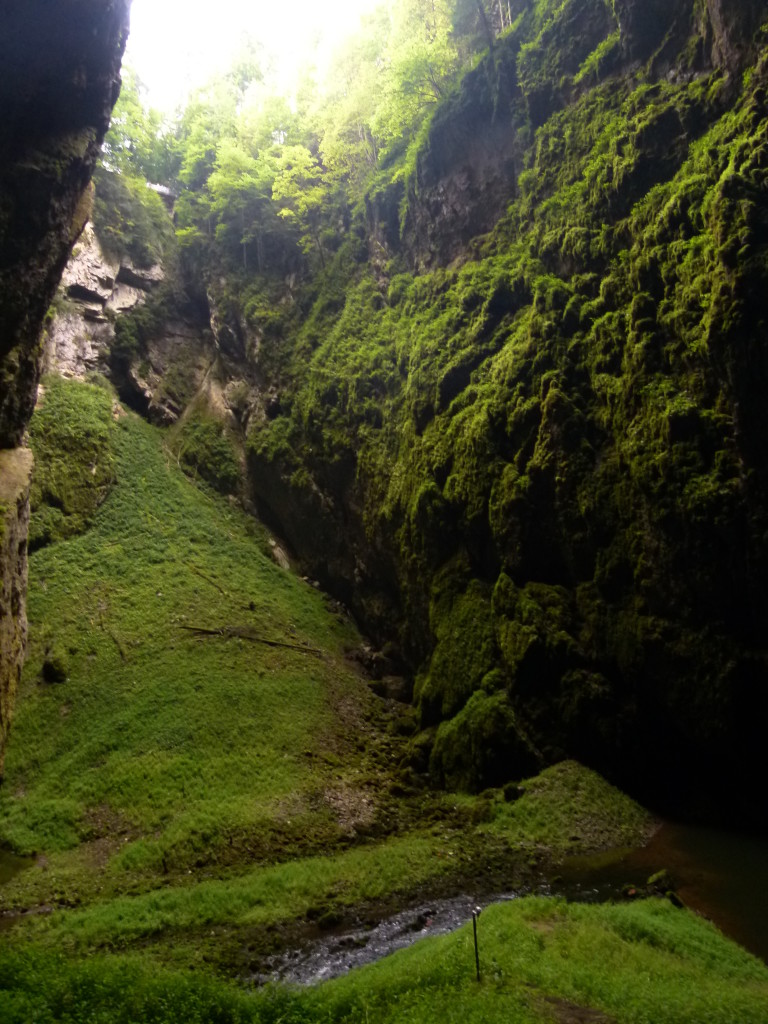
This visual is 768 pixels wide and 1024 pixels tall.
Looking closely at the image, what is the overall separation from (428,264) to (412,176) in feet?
12.9

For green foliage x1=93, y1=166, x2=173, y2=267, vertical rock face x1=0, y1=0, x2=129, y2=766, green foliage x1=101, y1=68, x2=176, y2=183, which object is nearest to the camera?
vertical rock face x1=0, y1=0, x2=129, y2=766

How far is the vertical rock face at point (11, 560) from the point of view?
12133 mm

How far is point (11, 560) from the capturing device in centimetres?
1318

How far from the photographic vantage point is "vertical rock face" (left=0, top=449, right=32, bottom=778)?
39.8ft

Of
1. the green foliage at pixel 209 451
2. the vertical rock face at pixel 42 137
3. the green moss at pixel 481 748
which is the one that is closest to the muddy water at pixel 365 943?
the green moss at pixel 481 748

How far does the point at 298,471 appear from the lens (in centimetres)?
2667

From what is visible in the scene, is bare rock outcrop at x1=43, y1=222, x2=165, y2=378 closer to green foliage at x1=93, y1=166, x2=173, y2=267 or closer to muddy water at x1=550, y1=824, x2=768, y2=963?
green foliage at x1=93, y1=166, x2=173, y2=267

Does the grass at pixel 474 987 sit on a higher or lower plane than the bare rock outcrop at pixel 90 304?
lower

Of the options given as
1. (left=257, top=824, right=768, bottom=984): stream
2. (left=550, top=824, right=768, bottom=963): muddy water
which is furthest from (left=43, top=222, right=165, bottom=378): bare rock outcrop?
(left=550, top=824, right=768, bottom=963): muddy water

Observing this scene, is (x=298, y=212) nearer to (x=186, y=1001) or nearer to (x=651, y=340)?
(x=651, y=340)

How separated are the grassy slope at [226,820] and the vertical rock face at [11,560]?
11.4 feet

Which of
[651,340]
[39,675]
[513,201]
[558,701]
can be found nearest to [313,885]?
[558,701]

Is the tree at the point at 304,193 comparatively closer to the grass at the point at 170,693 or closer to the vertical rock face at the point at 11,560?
the grass at the point at 170,693

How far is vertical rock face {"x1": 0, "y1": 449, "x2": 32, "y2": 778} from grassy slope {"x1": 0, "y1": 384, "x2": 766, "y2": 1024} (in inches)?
137
